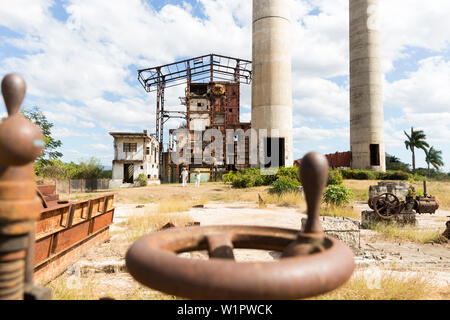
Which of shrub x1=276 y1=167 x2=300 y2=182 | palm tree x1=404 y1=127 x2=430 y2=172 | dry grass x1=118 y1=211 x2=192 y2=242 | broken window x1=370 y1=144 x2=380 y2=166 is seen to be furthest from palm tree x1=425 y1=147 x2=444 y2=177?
dry grass x1=118 y1=211 x2=192 y2=242

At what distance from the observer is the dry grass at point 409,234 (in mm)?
6514

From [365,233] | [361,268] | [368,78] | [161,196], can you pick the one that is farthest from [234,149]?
[361,268]

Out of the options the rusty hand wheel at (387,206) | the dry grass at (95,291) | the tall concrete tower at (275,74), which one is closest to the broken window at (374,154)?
the tall concrete tower at (275,74)

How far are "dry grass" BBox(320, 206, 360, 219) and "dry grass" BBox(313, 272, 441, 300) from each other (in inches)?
208

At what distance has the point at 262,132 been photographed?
20.4 metres

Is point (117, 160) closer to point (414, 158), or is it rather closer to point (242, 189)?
point (242, 189)

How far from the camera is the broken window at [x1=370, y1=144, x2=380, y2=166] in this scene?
79.5 feet

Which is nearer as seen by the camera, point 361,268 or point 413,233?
point 361,268

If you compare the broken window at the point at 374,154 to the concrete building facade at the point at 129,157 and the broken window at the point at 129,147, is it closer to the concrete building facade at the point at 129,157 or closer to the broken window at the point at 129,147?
the concrete building facade at the point at 129,157

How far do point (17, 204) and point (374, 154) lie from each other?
27.2 metres

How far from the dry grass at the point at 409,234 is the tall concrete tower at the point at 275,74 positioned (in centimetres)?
1268

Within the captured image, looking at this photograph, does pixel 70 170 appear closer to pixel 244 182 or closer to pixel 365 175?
pixel 244 182

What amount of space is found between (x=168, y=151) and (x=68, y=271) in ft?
108
